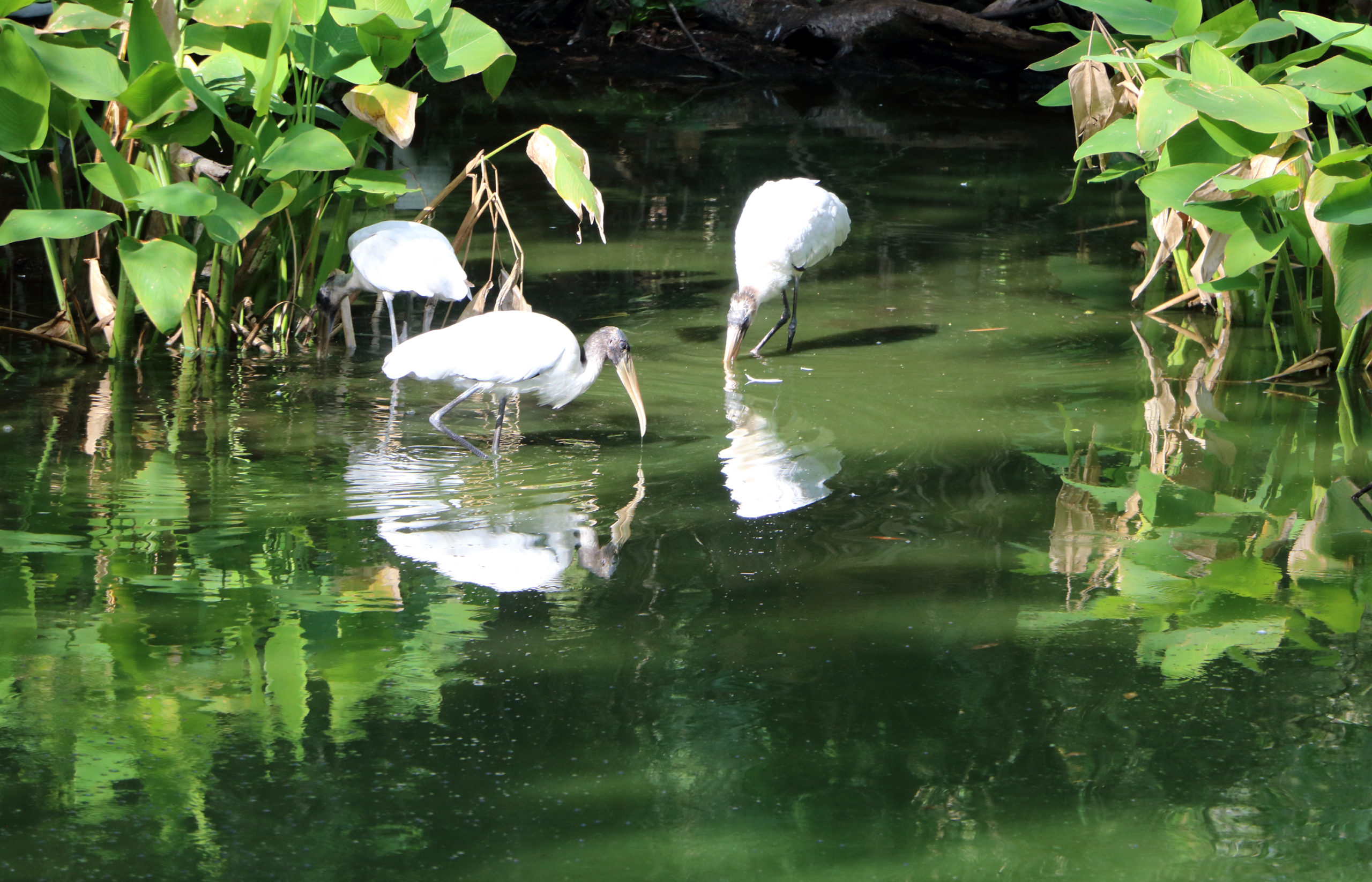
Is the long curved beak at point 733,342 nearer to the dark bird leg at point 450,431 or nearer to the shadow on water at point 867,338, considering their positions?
the shadow on water at point 867,338

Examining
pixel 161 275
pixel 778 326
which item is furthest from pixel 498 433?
pixel 778 326

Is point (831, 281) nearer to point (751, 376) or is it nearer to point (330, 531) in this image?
point (751, 376)

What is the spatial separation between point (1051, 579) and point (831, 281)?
12.7 ft

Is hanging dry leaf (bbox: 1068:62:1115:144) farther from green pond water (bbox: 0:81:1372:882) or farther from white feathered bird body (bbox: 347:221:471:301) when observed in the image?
white feathered bird body (bbox: 347:221:471:301)

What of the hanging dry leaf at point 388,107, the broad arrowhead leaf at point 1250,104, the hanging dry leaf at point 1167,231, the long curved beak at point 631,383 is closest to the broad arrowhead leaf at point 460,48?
the hanging dry leaf at point 388,107

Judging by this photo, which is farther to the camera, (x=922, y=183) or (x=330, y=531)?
(x=922, y=183)

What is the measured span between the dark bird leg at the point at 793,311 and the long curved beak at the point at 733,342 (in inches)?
9.8

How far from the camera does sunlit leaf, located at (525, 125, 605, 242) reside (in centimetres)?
511

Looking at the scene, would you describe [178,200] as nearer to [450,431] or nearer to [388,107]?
[388,107]

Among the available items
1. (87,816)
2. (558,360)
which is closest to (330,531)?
(558,360)

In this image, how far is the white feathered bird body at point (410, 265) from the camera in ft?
17.7

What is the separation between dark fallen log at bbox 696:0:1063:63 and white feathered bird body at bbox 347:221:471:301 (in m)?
9.35

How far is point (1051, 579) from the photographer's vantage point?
3.46 m

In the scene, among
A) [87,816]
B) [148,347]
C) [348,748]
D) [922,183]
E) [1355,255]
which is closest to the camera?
[87,816]
